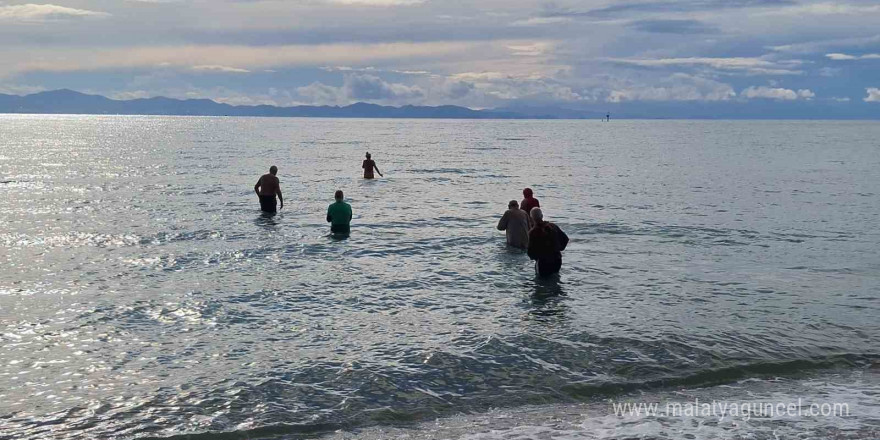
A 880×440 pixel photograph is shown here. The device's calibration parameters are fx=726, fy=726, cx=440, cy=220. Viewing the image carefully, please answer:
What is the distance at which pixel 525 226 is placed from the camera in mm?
20938

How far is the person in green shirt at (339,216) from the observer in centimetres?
2345

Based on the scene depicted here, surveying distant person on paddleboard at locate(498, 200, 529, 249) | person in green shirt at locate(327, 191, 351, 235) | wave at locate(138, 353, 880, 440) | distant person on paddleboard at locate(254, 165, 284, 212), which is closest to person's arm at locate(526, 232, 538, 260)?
distant person on paddleboard at locate(498, 200, 529, 249)

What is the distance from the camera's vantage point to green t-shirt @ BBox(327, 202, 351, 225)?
23.5 meters

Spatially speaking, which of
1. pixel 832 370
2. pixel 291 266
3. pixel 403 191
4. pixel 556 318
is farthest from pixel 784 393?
pixel 403 191

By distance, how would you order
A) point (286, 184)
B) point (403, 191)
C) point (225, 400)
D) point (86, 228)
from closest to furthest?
point (225, 400), point (86, 228), point (403, 191), point (286, 184)

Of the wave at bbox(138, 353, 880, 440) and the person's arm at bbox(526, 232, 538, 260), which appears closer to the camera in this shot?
the wave at bbox(138, 353, 880, 440)

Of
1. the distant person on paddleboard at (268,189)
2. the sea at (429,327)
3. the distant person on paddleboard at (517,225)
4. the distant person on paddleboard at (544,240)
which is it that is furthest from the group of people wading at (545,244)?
the distant person on paddleboard at (268,189)

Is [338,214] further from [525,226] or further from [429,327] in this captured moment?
[429,327]

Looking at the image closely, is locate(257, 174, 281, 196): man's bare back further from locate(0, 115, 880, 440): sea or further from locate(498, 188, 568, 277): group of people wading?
locate(498, 188, 568, 277): group of people wading

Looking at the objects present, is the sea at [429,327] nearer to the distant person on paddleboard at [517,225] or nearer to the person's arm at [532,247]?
the person's arm at [532,247]

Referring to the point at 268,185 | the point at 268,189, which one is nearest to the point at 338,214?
the point at 268,185

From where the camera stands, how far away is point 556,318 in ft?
46.3

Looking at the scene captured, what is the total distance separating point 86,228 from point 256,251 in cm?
842

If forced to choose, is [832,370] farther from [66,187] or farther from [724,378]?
[66,187]
